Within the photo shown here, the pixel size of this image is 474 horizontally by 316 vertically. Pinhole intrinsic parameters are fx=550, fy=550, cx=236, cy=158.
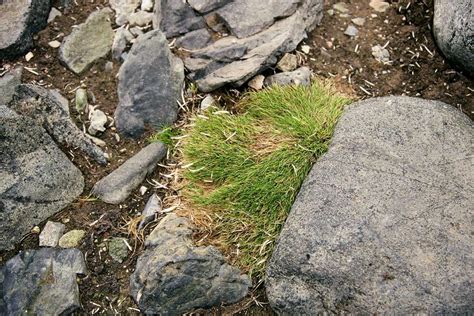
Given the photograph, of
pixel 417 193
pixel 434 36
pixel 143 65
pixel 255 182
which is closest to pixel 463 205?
pixel 417 193

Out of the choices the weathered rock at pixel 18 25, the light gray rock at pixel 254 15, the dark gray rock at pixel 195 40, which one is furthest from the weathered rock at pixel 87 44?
the light gray rock at pixel 254 15

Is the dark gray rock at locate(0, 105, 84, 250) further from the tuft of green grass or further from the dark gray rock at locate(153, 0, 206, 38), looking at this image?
the dark gray rock at locate(153, 0, 206, 38)

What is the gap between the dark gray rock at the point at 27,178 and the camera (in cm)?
408

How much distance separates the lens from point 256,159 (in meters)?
4.26

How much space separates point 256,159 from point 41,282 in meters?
1.82

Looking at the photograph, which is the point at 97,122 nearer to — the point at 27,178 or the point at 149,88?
the point at 149,88

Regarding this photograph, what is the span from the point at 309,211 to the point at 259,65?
1491mm

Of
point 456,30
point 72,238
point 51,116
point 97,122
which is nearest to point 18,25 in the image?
point 51,116

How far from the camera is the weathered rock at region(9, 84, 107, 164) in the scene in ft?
14.5

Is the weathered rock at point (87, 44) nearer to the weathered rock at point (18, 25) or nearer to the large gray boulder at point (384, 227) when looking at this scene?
the weathered rock at point (18, 25)

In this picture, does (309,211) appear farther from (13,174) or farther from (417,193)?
(13,174)

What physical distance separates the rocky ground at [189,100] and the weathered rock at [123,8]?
11cm

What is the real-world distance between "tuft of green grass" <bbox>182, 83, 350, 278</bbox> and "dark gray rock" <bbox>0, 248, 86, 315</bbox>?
1039 mm

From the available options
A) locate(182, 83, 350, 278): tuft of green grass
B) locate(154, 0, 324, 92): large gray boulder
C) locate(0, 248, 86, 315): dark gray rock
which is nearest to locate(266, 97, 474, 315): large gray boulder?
locate(182, 83, 350, 278): tuft of green grass
